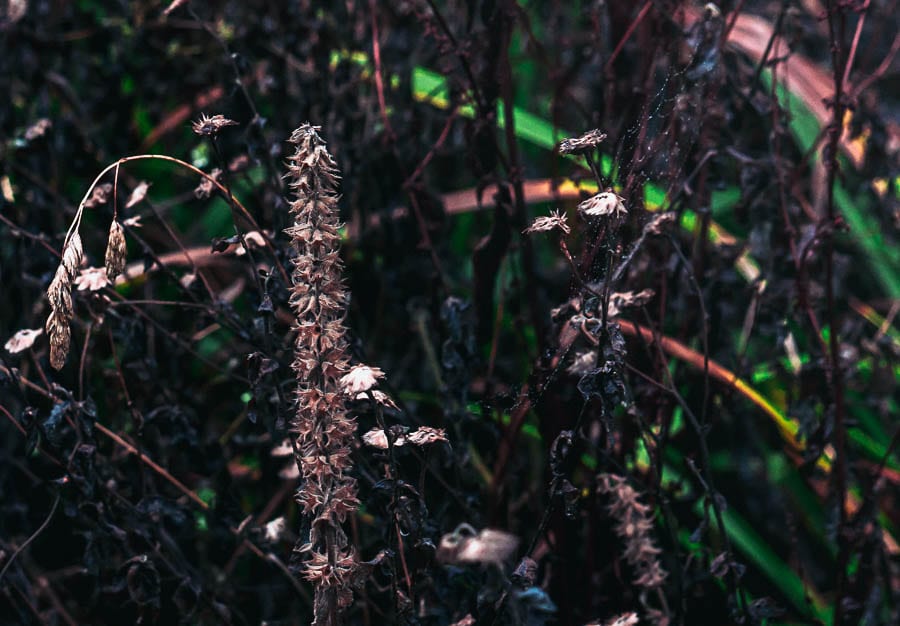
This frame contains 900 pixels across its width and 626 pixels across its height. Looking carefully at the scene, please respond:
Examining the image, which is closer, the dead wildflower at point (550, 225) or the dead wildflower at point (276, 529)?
the dead wildflower at point (550, 225)

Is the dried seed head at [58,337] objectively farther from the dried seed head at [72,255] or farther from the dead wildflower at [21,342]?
the dead wildflower at [21,342]

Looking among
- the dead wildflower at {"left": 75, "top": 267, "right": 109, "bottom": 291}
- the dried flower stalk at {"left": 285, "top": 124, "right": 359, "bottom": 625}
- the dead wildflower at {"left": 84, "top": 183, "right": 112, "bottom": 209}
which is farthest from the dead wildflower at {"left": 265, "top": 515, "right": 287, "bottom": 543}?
the dead wildflower at {"left": 84, "top": 183, "right": 112, "bottom": 209}

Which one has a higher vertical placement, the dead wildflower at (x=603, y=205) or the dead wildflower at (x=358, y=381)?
the dead wildflower at (x=603, y=205)

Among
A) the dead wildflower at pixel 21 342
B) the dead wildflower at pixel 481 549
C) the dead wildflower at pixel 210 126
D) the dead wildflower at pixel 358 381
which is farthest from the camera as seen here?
the dead wildflower at pixel 21 342

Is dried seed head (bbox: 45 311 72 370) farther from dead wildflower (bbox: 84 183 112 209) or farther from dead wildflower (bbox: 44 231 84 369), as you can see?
dead wildflower (bbox: 84 183 112 209)

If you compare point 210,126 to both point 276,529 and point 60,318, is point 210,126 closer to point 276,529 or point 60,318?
point 60,318

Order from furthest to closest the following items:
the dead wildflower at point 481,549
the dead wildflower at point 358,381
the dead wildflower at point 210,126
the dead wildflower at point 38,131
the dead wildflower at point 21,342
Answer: the dead wildflower at point 38,131, the dead wildflower at point 21,342, the dead wildflower at point 210,126, the dead wildflower at point 358,381, the dead wildflower at point 481,549

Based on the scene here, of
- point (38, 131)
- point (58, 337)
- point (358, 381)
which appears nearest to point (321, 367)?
point (358, 381)

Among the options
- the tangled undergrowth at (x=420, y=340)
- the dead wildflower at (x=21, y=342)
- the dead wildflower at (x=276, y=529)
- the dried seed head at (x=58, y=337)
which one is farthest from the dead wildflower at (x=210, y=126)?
the dead wildflower at (x=276, y=529)
